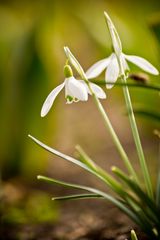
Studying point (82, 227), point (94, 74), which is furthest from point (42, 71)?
point (94, 74)

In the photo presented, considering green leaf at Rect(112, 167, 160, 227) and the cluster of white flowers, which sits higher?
the cluster of white flowers

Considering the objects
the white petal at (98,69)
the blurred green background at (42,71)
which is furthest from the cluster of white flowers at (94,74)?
the blurred green background at (42,71)

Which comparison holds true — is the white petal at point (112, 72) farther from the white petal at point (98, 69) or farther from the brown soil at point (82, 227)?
the brown soil at point (82, 227)

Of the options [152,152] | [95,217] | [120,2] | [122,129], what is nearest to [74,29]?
[120,2]

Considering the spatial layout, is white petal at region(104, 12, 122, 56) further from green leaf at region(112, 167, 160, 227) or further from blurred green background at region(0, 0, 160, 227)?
blurred green background at region(0, 0, 160, 227)

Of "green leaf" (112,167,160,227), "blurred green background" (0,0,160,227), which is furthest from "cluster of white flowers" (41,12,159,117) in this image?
"blurred green background" (0,0,160,227)

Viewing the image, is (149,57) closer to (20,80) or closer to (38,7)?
(20,80)

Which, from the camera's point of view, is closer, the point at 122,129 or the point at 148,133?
the point at 148,133

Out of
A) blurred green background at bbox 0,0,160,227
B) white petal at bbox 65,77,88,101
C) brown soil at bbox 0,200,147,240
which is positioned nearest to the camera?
white petal at bbox 65,77,88,101
